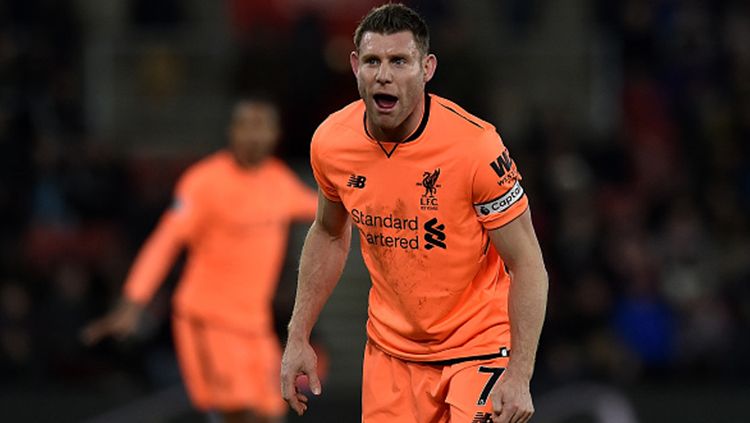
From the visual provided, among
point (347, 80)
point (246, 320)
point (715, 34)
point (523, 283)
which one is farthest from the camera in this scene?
point (715, 34)

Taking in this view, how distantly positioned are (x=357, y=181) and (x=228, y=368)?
3.67 metres

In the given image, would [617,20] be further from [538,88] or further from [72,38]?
[72,38]

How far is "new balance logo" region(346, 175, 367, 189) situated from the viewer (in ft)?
18.3

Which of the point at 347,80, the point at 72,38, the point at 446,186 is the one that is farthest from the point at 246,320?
the point at 72,38

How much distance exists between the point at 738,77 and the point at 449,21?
2788mm

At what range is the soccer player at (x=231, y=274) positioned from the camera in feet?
29.6

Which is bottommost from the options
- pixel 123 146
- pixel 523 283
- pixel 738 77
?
pixel 123 146

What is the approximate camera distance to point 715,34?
15.5m

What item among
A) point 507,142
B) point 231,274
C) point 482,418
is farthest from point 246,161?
point 507,142

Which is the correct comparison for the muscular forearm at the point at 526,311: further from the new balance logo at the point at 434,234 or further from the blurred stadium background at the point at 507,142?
the blurred stadium background at the point at 507,142

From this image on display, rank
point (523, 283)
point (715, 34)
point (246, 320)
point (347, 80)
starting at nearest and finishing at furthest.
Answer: point (523, 283), point (246, 320), point (347, 80), point (715, 34)

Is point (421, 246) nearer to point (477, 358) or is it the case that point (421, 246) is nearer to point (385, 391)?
point (477, 358)

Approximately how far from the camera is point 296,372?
5703 millimetres

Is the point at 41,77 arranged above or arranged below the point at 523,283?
below
